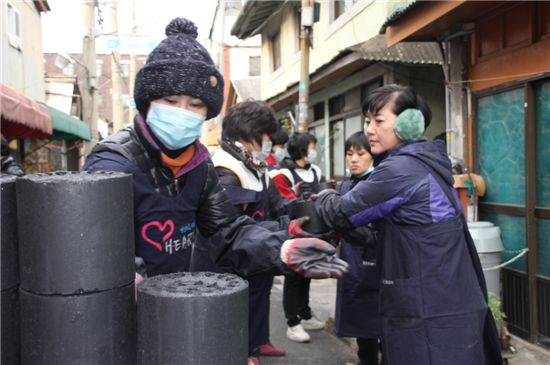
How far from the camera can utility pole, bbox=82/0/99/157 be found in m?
12.0

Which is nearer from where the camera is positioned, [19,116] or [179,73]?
[179,73]

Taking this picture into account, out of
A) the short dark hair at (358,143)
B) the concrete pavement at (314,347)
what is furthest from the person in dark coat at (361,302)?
the concrete pavement at (314,347)

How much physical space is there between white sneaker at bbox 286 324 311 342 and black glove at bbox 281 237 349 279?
11.4ft

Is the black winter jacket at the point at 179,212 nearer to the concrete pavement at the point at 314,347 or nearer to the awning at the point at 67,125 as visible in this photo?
the concrete pavement at the point at 314,347

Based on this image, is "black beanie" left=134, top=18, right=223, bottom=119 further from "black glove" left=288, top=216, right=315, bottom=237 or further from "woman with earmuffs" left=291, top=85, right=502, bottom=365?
"woman with earmuffs" left=291, top=85, right=502, bottom=365

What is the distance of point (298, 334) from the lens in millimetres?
5254

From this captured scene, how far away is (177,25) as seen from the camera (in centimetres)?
226

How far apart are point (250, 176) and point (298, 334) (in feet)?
7.41

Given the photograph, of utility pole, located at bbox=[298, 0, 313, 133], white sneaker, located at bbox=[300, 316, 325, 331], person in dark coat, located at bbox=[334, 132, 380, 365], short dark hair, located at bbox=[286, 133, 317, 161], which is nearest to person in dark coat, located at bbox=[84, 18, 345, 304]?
person in dark coat, located at bbox=[334, 132, 380, 365]

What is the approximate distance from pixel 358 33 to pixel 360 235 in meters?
7.28

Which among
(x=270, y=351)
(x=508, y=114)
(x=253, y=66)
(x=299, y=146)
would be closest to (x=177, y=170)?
(x=270, y=351)

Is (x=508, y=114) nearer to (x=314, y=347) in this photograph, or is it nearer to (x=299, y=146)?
(x=299, y=146)

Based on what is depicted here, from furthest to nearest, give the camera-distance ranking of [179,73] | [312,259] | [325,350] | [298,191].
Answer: [298,191]
[325,350]
[179,73]
[312,259]

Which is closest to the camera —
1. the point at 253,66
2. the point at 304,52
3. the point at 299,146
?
the point at 299,146
